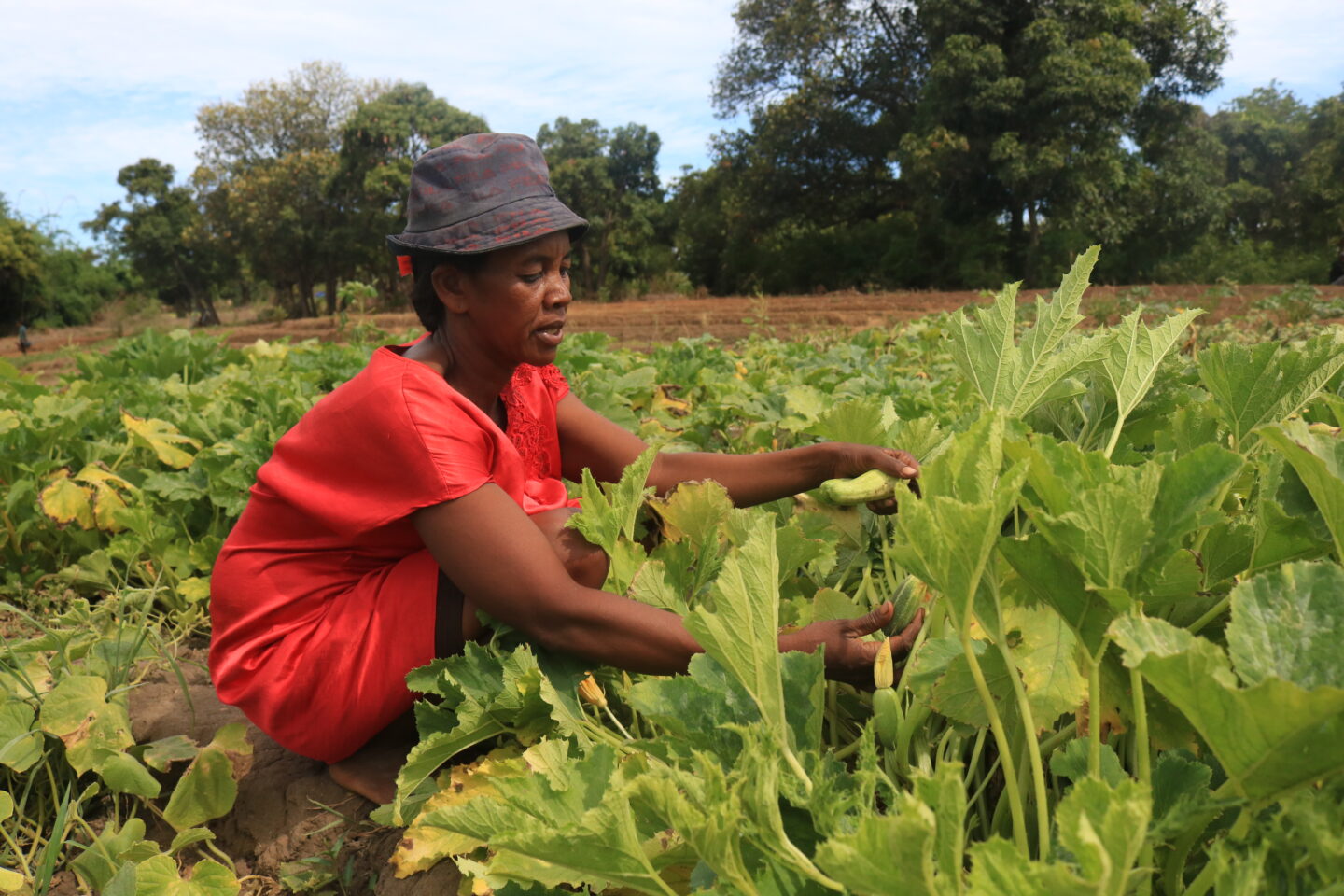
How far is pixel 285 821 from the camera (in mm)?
2164

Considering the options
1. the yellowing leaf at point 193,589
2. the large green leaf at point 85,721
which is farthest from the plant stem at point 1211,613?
the yellowing leaf at point 193,589

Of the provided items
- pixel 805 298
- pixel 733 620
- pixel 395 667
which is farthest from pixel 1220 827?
pixel 805 298

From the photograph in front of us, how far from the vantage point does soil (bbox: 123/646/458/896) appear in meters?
1.88

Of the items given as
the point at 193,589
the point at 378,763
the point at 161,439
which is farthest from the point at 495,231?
the point at 161,439

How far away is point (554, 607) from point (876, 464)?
0.63 metres

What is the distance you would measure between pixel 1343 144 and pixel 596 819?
4590 centimetres

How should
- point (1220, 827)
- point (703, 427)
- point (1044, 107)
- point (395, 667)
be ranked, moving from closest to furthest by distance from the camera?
1. point (1220, 827)
2. point (395, 667)
3. point (703, 427)
4. point (1044, 107)

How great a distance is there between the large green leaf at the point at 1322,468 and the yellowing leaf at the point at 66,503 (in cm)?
376

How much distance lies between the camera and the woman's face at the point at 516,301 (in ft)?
6.57

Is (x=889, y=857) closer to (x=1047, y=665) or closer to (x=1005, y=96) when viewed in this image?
(x=1047, y=665)

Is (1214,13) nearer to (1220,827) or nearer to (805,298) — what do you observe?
(805,298)

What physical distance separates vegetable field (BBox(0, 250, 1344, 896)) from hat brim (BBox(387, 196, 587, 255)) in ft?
1.89

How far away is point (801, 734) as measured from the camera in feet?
3.57

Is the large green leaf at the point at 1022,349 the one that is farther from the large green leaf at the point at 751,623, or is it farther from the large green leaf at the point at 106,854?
the large green leaf at the point at 106,854
